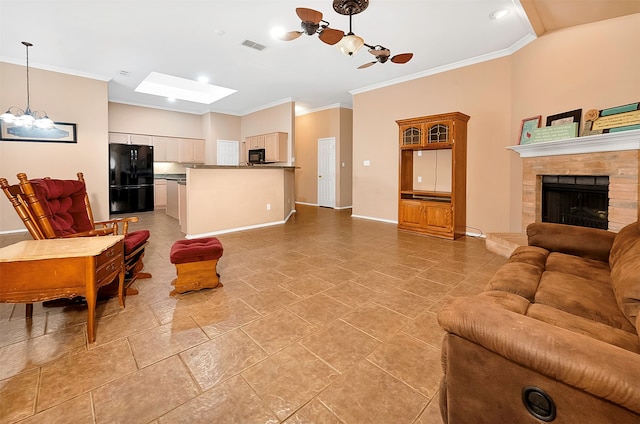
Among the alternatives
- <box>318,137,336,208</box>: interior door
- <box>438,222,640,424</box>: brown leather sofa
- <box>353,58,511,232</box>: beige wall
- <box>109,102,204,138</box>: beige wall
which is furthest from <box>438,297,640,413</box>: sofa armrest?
<box>109,102,204,138</box>: beige wall

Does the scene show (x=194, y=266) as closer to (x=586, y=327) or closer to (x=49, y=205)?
(x=49, y=205)

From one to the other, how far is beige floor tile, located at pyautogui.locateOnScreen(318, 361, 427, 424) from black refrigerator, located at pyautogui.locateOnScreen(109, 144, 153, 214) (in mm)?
7836

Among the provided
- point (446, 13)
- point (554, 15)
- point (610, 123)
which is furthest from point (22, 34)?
point (610, 123)

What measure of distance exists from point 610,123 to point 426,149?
8.25 feet

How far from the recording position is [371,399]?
1.44 m

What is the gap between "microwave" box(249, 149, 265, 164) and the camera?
26.8ft

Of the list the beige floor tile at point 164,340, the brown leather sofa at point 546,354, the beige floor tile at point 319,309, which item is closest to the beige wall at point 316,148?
the beige floor tile at point 319,309

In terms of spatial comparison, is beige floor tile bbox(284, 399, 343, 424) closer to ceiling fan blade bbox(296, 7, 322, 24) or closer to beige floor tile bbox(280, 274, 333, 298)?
beige floor tile bbox(280, 274, 333, 298)

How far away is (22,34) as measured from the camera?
407 cm

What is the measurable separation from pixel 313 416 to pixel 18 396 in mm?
1437

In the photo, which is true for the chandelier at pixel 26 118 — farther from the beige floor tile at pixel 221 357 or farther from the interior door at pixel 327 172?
the interior door at pixel 327 172

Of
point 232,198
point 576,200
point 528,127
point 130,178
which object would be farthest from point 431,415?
point 130,178

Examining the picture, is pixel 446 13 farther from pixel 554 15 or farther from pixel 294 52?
pixel 294 52

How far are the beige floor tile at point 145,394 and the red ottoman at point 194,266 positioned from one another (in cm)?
103
